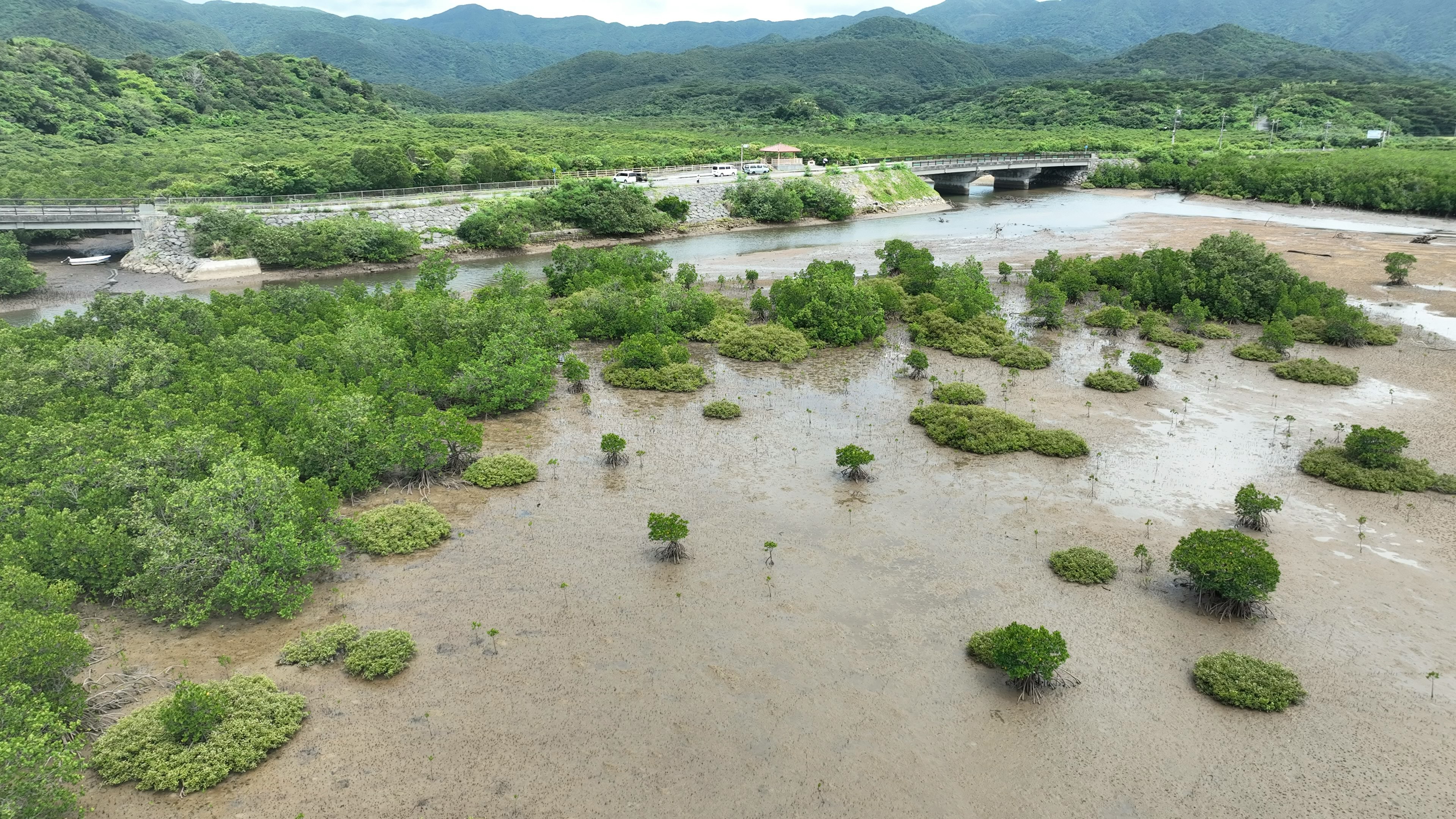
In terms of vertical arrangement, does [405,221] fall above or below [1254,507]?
above

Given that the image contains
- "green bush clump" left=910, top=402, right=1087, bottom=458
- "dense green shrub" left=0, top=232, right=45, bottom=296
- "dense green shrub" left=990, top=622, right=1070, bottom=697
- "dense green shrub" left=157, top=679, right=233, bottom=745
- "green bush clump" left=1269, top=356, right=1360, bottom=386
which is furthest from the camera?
"dense green shrub" left=0, top=232, right=45, bottom=296

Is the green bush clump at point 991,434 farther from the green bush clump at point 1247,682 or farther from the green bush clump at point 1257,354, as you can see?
the green bush clump at point 1257,354

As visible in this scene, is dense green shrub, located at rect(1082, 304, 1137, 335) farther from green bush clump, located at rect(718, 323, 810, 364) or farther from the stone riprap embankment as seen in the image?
the stone riprap embankment

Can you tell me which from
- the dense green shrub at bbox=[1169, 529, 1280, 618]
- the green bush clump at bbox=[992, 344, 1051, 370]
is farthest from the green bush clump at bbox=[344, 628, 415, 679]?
the green bush clump at bbox=[992, 344, 1051, 370]

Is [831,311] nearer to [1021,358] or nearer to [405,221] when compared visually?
[1021,358]

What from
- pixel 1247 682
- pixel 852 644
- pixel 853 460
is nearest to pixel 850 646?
pixel 852 644

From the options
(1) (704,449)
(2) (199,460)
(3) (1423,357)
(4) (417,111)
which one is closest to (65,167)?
(2) (199,460)
